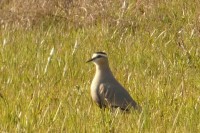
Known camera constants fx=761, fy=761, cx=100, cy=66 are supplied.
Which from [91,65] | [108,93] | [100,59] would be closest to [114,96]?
[108,93]

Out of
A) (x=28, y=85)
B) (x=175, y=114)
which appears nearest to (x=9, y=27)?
(x=28, y=85)

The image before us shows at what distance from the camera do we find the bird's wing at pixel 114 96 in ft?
20.3

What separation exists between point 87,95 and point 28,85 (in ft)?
1.87

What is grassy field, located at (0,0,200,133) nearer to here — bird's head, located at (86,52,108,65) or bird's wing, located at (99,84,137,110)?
bird's wing, located at (99,84,137,110)

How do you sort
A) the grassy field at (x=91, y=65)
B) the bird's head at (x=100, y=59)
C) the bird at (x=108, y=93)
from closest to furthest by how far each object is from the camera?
the grassy field at (x=91, y=65) → the bird at (x=108, y=93) → the bird's head at (x=100, y=59)

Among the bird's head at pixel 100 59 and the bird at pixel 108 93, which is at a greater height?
the bird's head at pixel 100 59

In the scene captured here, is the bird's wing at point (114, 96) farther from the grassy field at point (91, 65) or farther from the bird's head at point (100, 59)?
the bird's head at point (100, 59)

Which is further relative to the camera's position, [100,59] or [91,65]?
[91,65]

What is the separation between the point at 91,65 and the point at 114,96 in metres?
1.46

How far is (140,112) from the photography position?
5.91m

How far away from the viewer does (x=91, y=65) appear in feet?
25.5

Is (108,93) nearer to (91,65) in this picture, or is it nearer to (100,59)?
(100,59)

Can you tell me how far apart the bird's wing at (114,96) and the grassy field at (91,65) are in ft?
0.42

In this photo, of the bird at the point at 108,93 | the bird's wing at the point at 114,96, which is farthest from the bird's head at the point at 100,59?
the bird's wing at the point at 114,96
